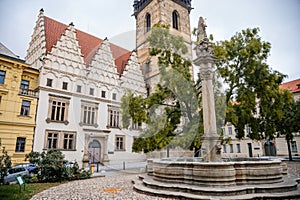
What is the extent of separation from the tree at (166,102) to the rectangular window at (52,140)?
9.39 meters

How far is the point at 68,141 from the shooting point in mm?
19328

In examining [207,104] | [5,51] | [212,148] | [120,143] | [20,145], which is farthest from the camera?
[120,143]

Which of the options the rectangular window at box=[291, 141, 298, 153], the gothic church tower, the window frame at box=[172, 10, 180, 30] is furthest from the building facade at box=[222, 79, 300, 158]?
the window frame at box=[172, 10, 180, 30]

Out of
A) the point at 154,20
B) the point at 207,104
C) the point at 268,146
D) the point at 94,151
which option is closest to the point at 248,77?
the point at 207,104

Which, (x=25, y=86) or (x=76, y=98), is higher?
(x=25, y=86)

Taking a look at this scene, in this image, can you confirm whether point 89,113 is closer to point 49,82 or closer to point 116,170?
point 49,82

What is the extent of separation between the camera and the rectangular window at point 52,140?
18.2 meters

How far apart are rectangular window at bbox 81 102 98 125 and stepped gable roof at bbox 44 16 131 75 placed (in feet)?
15.8

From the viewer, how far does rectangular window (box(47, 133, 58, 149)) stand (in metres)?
18.2

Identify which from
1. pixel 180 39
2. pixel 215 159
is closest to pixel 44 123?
pixel 180 39

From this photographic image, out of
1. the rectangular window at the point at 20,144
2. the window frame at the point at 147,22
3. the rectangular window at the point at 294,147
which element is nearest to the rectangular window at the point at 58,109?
the rectangular window at the point at 20,144

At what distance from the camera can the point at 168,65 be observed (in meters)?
13.8

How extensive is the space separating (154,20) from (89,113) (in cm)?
1850

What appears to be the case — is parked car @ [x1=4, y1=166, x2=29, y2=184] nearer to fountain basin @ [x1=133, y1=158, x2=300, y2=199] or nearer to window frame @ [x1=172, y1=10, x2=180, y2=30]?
fountain basin @ [x1=133, y1=158, x2=300, y2=199]
